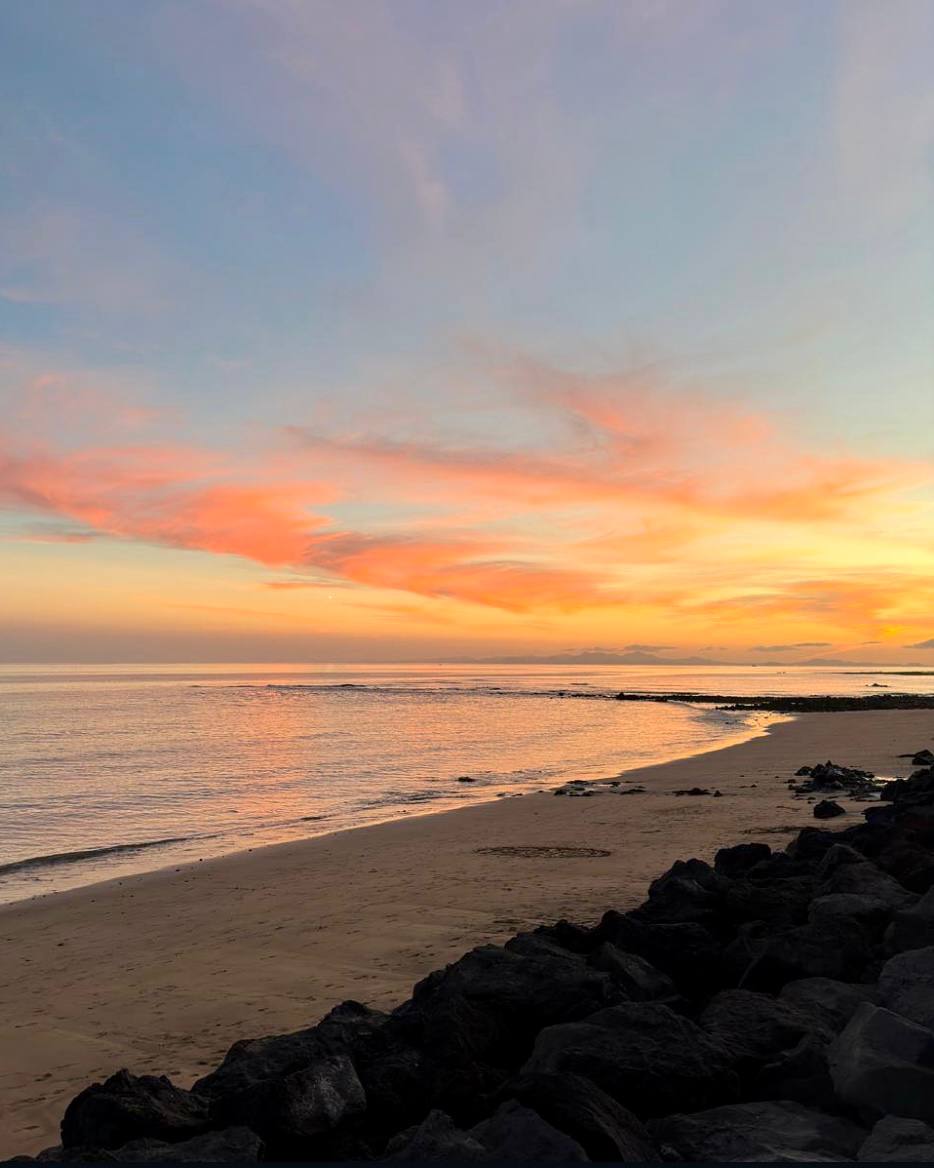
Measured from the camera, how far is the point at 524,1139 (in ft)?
15.4

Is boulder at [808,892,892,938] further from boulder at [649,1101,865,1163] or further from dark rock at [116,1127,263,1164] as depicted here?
dark rock at [116,1127,263,1164]

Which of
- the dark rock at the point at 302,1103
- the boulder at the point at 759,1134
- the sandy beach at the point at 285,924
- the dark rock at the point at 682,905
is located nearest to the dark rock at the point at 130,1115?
the dark rock at the point at 302,1103

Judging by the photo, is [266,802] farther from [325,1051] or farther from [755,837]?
[325,1051]

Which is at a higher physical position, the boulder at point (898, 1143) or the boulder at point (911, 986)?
the boulder at point (911, 986)

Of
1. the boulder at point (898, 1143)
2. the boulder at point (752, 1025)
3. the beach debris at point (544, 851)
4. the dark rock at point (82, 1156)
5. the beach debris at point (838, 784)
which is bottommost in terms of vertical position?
the beach debris at point (544, 851)

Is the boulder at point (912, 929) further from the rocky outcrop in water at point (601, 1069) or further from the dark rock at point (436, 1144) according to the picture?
the dark rock at point (436, 1144)

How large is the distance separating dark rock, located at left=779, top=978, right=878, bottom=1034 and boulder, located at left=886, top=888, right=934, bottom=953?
985 mm

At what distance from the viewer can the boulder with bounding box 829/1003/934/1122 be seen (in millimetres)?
5121

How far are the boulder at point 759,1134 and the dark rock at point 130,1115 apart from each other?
2.82 metres

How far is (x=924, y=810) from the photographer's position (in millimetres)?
13977

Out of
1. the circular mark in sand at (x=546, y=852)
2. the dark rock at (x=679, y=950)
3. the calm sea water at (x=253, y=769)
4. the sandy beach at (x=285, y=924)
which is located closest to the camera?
the dark rock at (x=679, y=950)

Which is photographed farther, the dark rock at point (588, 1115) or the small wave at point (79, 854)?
the small wave at point (79, 854)

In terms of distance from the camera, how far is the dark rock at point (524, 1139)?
4.58 meters

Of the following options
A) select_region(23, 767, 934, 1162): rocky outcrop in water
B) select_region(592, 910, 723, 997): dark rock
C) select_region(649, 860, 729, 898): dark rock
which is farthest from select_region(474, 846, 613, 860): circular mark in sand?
select_region(23, 767, 934, 1162): rocky outcrop in water
